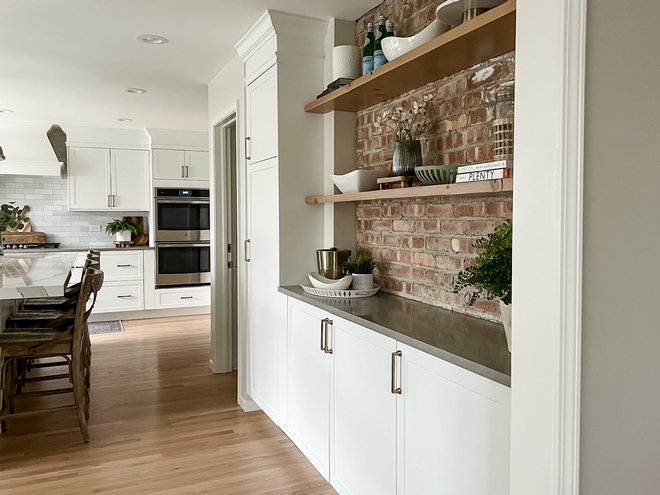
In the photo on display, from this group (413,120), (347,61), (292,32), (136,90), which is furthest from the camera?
(136,90)

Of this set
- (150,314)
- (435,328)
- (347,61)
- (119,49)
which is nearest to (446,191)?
(435,328)

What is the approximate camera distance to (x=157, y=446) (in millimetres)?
3080

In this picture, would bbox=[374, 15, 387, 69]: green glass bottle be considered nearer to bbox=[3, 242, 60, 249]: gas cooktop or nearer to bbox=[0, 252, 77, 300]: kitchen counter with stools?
bbox=[0, 252, 77, 300]: kitchen counter with stools

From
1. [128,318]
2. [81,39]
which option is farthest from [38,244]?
[81,39]

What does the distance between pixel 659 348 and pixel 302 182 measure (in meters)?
2.10

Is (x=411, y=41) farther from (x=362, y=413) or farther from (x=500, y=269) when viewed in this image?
(x=362, y=413)

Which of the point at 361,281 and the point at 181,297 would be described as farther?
the point at 181,297

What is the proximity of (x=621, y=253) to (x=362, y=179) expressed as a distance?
5.04 feet

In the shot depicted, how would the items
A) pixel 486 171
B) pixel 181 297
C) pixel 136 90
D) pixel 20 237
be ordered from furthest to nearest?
pixel 181 297 < pixel 20 237 < pixel 136 90 < pixel 486 171

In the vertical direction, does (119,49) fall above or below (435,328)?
above

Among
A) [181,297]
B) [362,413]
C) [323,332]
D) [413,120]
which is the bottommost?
[181,297]

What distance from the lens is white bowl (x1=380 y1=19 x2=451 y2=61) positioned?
2.15 meters

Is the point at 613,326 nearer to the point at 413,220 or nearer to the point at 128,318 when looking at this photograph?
the point at 413,220

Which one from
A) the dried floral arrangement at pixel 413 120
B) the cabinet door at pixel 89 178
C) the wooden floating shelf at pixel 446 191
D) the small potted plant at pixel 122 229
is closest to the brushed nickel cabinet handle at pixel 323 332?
the wooden floating shelf at pixel 446 191
